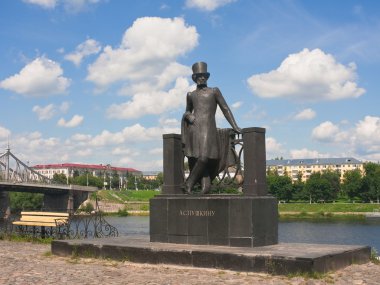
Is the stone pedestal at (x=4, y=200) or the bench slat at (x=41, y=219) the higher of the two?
the bench slat at (x=41, y=219)

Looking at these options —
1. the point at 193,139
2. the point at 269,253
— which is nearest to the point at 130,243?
the point at 193,139

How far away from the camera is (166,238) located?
996 cm

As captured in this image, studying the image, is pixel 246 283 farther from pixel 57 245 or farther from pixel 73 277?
pixel 57 245

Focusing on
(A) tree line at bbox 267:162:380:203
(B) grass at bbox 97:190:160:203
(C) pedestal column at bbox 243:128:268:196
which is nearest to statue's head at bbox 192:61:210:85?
(C) pedestal column at bbox 243:128:268:196

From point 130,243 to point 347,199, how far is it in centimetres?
8720

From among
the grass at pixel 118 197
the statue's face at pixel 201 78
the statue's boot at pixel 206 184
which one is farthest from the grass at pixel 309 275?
the grass at pixel 118 197

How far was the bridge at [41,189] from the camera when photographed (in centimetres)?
7200

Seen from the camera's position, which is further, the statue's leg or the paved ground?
the statue's leg

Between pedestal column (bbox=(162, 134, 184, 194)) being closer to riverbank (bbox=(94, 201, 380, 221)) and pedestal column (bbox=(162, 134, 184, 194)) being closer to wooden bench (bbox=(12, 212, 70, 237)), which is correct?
wooden bench (bbox=(12, 212, 70, 237))

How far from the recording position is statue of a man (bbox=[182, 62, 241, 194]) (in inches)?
392

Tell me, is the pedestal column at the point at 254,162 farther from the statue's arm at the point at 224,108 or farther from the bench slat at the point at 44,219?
the bench slat at the point at 44,219

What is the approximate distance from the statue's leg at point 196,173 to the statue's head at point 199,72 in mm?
1593

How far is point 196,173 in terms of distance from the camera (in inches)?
397

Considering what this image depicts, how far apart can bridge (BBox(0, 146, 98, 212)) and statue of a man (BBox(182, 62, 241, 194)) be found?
61.5m
